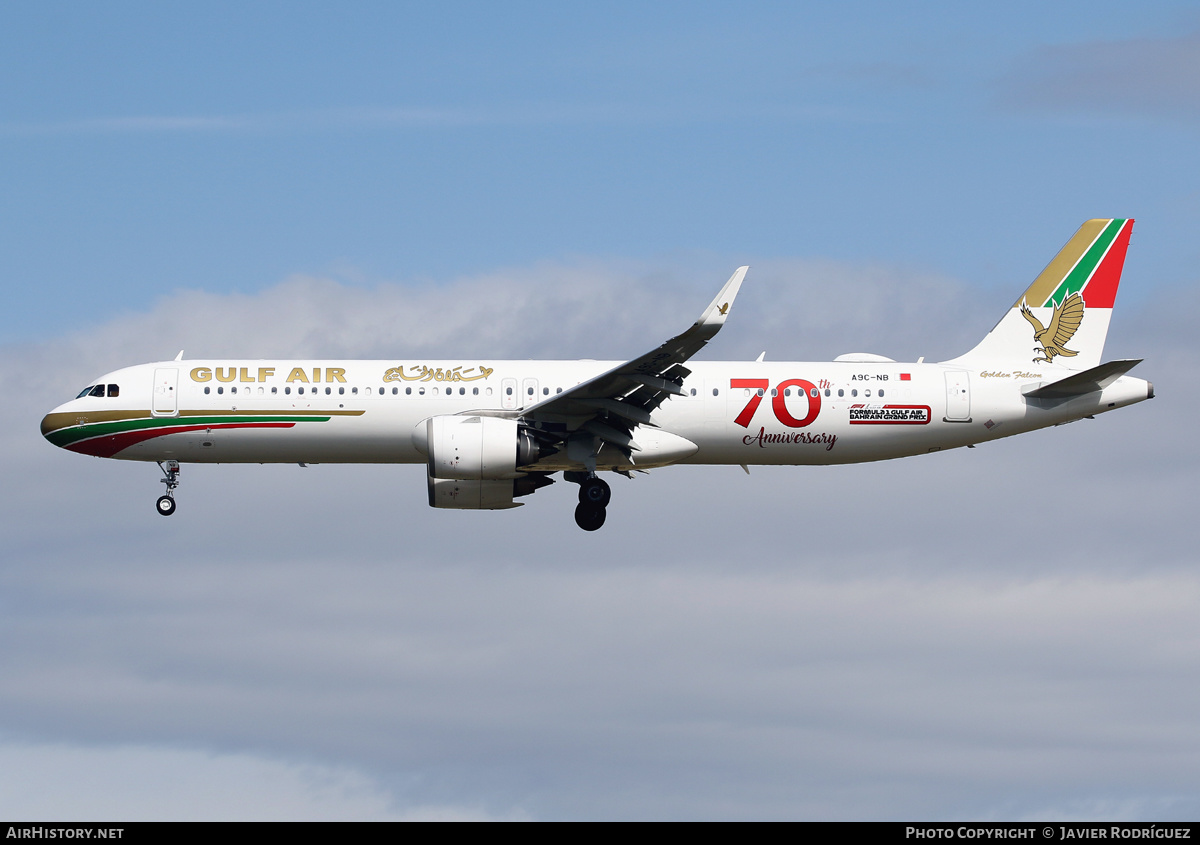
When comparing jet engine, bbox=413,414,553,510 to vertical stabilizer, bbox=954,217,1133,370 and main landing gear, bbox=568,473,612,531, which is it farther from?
vertical stabilizer, bbox=954,217,1133,370

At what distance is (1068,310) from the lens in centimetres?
4406

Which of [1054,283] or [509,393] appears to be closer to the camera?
[509,393]

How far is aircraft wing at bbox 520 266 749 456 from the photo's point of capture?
120 feet

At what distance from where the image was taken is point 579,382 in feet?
134

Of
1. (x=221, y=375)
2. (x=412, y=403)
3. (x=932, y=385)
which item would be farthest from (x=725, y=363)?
(x=221, y=375)

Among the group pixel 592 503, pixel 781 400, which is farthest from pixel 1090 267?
pixel 592 503

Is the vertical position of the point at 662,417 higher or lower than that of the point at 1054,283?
lower

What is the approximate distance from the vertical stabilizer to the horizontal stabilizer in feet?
5.06

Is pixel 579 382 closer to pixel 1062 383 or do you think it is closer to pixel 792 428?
pixel 792 428

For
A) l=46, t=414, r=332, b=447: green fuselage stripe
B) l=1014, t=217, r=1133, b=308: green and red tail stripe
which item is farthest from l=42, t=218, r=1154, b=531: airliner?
l=1014, t=217, r=1133, b=308: green and red tail stripe

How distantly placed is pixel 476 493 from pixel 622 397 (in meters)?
5.24

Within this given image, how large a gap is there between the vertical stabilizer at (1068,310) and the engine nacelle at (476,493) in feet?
42.9

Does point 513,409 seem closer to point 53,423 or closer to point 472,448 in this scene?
point 472,448
